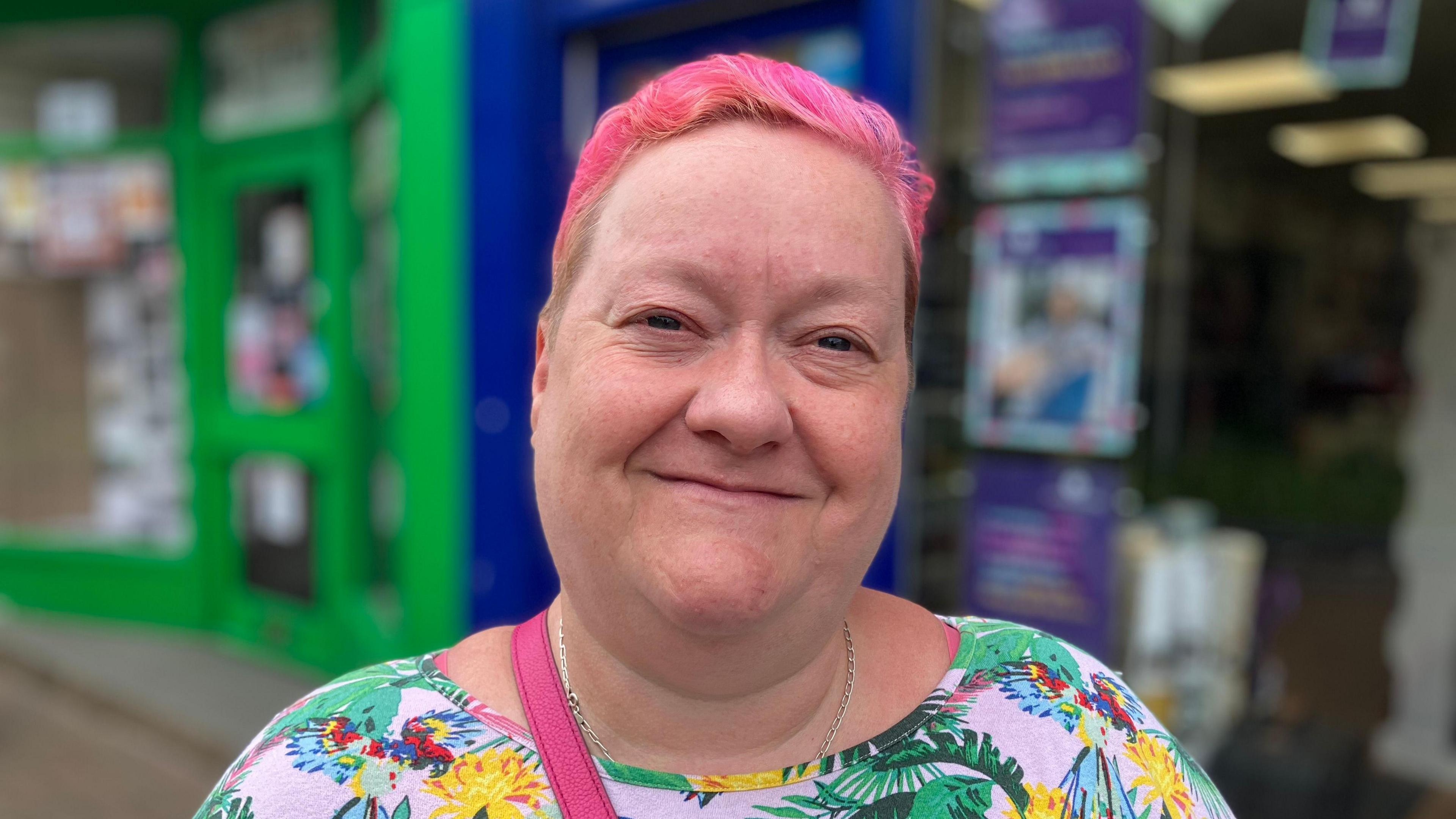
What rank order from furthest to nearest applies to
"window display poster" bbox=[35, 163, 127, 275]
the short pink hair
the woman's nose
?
"window display poster" bbox=[35, 163, 127, 275], the short pink hair, the woman's nose

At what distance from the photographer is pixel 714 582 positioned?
3.30ft

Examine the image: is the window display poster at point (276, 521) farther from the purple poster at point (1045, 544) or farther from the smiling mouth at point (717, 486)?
the smiling mouth at point (717, 486)

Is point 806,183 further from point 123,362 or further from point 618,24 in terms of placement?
point 123,362

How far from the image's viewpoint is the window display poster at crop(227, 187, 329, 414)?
5465 millimetres

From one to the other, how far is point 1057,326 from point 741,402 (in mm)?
2413

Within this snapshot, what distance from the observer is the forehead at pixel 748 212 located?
1042 millimetres

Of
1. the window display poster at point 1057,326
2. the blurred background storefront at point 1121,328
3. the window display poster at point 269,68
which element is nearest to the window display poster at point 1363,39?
the blurred background storefront at point 1121,328

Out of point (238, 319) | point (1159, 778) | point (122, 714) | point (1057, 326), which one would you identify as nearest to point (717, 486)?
point (1159, 778)

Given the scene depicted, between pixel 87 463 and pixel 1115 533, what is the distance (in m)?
6.35

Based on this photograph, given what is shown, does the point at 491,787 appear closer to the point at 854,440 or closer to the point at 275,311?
the point at 854,440

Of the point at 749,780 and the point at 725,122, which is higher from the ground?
the point at 725,122

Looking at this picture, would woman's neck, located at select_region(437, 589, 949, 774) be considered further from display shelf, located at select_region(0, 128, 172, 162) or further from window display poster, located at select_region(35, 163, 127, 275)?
window display poster, located at select_region(35, 163, 127, 275)

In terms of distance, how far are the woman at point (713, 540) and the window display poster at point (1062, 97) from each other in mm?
2124

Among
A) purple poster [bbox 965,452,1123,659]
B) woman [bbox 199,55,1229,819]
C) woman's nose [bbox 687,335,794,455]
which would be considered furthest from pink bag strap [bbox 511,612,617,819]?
purple poster [bbox 965,452,1123,659]
